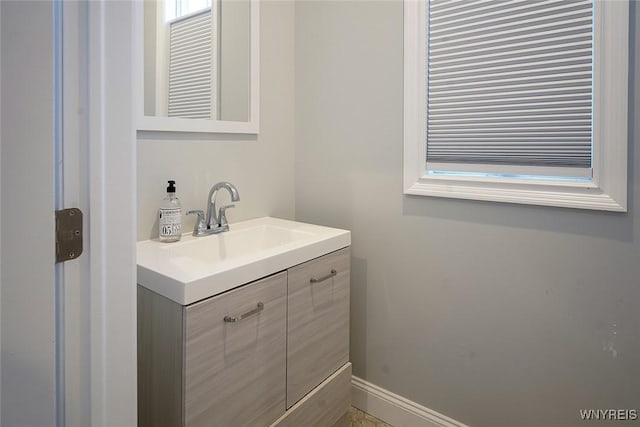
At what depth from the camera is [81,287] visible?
613 mm

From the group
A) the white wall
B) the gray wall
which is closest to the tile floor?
the gray wall

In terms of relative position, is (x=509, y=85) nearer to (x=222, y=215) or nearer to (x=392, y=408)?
(x=222, y=215)

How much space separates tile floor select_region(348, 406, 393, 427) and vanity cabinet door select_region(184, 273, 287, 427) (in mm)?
613

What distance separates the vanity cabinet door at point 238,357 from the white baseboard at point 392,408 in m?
0.66

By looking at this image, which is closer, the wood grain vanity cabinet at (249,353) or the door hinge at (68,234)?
the door hinge at (68,234)

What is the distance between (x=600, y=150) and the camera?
4.15 ft

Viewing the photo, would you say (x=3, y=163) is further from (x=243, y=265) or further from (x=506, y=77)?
(x=506, y=77)

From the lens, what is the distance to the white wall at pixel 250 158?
1451 mm

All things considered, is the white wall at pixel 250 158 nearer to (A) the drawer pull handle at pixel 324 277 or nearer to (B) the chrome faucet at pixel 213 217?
(B) the chrome faucet at pixel 213 217

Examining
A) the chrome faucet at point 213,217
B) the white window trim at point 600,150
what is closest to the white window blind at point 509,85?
the white window trim at point 600,150

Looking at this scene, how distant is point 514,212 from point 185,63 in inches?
52.5

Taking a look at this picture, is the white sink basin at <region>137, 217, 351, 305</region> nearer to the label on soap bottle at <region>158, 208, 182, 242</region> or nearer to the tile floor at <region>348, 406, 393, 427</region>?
the label on soap bottle at <region>158, 208, 182, 242</region>

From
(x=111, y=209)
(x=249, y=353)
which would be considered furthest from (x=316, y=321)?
(x=111, y=209)

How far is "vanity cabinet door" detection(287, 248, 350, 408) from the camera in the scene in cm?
134
